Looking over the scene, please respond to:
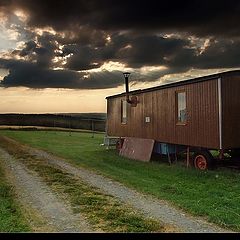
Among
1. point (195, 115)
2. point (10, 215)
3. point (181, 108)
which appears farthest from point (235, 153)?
point (10, 215)

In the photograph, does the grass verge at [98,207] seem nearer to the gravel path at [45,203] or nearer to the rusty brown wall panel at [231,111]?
the gravel path at [45,203]

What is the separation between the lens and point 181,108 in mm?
17062

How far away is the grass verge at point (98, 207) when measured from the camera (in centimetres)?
691

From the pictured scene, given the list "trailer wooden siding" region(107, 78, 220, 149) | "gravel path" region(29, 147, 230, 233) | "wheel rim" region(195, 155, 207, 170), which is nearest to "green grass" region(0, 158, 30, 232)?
"gravel path" region(29, 147, 230, 233)

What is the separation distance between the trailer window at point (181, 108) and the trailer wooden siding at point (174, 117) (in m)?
0.23

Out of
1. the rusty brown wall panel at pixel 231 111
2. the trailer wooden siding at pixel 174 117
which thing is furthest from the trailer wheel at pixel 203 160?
the rusty brown wall panel at pixel 231 111

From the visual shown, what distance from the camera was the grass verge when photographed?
6.91m

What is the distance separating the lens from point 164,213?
8.11 meters

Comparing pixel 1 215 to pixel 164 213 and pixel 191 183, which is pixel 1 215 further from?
pixel 191 183

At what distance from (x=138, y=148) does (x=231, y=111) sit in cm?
683

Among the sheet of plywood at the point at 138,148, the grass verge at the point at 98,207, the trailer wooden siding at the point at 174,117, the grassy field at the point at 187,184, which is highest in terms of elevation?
the trailer wooden siding at the point at 174,117

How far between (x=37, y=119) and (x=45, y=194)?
3641 centimetres

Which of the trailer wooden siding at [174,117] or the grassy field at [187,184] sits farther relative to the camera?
the trailer wooden siding at [174,117]
